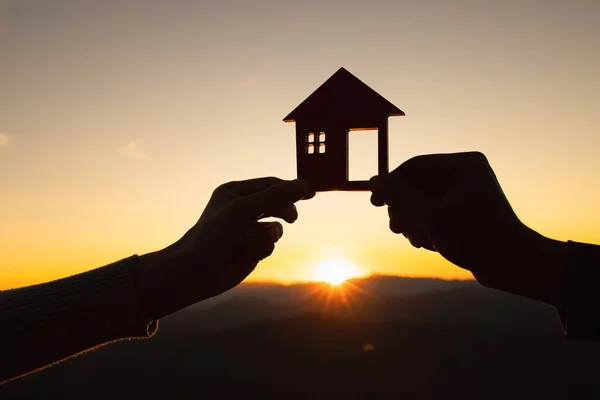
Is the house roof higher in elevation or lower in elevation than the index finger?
higher

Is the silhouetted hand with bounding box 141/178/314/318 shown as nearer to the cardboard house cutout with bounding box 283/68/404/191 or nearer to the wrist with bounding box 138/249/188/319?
the wrist with bounding box 138/249/188/319

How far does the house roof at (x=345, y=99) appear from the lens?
19.5 ft

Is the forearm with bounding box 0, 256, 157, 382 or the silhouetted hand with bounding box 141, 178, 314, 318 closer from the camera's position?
the forearm with bounding box 0, 256, 157, 382

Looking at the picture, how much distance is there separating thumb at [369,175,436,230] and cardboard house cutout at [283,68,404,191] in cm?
97

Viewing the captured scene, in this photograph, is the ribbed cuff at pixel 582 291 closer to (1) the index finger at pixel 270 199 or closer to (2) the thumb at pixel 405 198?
(2) the thumb at pixel 405 198

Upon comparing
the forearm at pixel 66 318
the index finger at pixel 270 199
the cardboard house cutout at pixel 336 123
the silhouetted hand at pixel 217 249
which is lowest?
the forearm at pixel 66 318

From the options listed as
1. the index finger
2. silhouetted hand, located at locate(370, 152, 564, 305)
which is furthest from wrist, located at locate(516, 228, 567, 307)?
the index finger

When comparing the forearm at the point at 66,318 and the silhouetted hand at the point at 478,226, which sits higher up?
the silhouetted hand at the point at 478,226

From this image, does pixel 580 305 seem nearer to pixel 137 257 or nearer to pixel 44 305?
pixel 137 257

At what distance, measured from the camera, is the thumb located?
4.30 meters

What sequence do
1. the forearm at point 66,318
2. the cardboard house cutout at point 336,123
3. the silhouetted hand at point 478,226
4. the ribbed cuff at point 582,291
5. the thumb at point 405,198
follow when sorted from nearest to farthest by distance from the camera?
the ribbed cuff at point 582,291, the silhouetted hand at point 478,226, the forearm at point 66,318, the thumb at point 405,198, the cardboard house cutout at point 336,123

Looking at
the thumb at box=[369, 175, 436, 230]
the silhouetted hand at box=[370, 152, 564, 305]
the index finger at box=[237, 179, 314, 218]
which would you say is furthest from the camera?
the index finger at box=[237, 179, 314, 218]

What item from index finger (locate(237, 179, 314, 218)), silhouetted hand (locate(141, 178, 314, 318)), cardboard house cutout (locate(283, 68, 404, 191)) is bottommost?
silhouetted hand (locate(141, 178, 314, 318))

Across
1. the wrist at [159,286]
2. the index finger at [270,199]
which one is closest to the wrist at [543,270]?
the index finger at [270,199]
